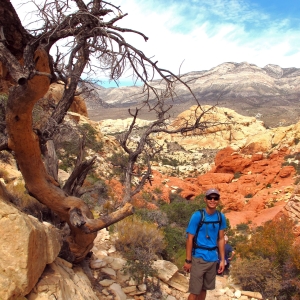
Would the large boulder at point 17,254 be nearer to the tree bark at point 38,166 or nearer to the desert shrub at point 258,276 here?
the tree bark at point 38,166

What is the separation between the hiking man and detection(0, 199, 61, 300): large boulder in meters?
1.63

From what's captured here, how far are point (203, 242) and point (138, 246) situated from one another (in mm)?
2166

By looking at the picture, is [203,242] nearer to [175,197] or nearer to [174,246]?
[174,246]

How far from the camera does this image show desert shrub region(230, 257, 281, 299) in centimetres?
564

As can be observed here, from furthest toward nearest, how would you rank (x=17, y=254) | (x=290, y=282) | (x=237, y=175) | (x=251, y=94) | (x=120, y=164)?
(x=251, y=94) → (x=237, y=175) → (x=290, y=282) → (x=120, y=164) → (x=17, y=254)

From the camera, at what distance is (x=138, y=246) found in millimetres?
5223

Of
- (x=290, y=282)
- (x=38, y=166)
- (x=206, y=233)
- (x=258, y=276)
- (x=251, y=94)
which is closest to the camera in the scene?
(x=38, y=166)

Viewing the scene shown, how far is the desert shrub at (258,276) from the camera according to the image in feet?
18.5

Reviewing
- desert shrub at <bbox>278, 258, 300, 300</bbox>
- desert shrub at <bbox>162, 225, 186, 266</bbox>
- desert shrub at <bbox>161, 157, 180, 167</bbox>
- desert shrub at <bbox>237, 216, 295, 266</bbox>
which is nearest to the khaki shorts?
desert shrub at <bbox>162, 225, 186, 266</bbox>

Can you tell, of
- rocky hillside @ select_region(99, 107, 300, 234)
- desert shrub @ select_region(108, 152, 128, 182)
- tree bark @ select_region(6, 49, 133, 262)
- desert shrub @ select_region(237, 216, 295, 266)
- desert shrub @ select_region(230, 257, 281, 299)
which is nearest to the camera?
tree bark @ select_region(6, 49, 133, 262)

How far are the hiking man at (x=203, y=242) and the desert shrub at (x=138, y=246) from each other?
1227mm

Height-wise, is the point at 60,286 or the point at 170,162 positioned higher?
the point at 170,162

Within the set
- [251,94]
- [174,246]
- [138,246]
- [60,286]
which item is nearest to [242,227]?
[174,246]

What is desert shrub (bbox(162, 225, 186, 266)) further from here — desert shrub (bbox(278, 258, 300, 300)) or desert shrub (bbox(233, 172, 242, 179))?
desert shrub (bbox(233, 172, 242, 179))
